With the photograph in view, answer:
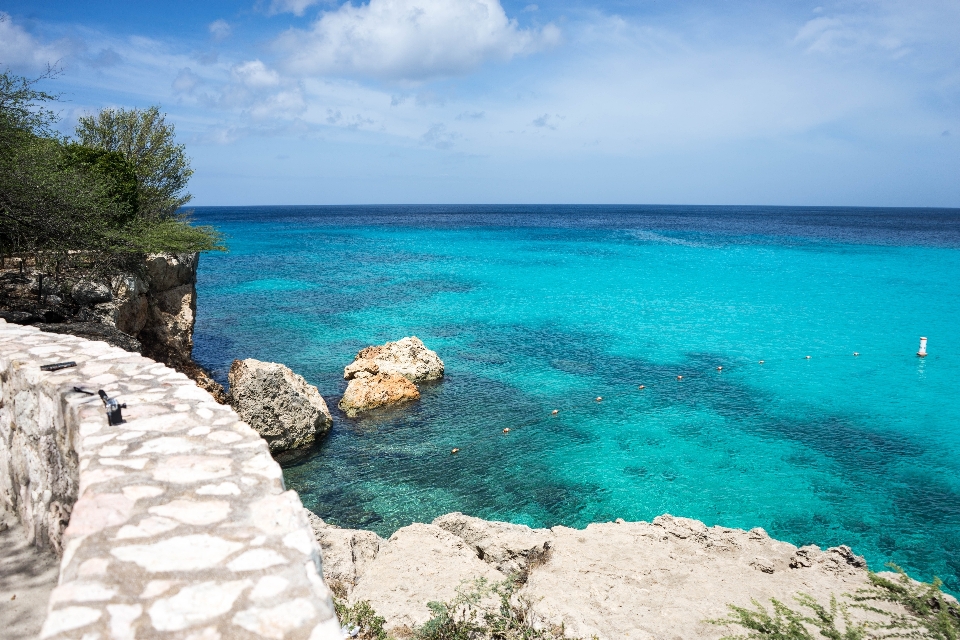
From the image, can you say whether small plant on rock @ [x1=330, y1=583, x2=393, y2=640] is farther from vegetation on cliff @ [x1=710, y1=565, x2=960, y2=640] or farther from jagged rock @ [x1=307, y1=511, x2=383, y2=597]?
vegetation on cliff @ [x1=710, y1=565, x2=960, y2=640]

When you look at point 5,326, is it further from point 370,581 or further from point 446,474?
point 446,474

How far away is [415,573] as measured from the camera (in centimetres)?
733

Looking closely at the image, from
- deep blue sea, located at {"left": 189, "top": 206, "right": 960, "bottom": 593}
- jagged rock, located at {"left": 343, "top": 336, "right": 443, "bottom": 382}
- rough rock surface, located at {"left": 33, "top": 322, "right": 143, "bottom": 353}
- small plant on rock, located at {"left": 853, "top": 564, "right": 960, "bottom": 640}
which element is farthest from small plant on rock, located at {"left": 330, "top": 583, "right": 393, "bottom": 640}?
jagged rock, located at {"left": 343, "top": 336, "right": 443, "bottom": 382}

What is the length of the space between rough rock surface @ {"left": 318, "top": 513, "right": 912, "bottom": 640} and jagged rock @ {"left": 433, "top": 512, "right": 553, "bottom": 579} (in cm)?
2

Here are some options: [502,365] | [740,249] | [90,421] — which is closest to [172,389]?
[90,421]

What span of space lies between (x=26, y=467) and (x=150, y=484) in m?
2.26

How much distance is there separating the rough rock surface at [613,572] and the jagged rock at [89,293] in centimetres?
718

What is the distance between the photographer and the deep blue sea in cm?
1151

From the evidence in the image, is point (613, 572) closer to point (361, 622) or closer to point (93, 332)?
point (361, 622)

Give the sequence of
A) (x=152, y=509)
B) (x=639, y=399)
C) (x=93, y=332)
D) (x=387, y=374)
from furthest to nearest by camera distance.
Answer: (x=639, y=399) → (x=387, y=374) → (x=93, y=332) → (x=152, y=509)

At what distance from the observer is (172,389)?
5.23 m

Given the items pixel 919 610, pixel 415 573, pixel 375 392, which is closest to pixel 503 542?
pixel 415 573

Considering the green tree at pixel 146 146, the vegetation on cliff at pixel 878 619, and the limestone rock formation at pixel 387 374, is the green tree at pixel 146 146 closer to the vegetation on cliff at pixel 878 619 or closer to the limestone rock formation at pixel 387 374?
the limestone rock formation at pixel 387 374

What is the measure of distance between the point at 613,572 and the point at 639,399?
32.8 feet
